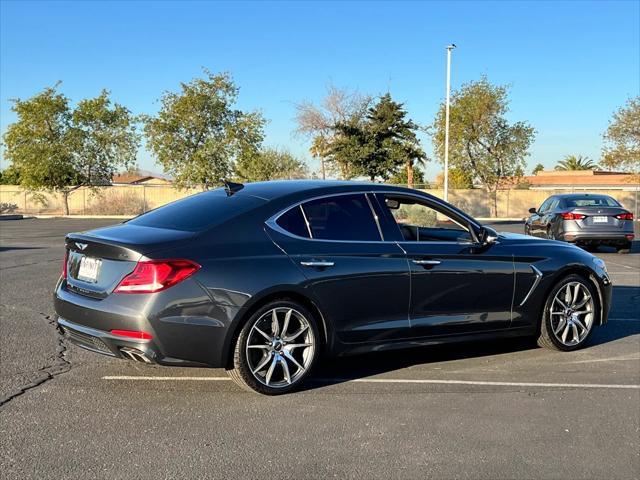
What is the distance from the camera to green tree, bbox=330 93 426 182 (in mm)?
33438

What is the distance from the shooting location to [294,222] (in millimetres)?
5195

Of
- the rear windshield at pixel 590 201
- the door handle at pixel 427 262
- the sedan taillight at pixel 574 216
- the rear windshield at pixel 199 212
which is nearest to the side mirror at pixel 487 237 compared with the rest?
the door handle at pixel 427 262

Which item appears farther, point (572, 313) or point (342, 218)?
point (572, 313)

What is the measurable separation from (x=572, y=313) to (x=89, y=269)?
14.7 ft

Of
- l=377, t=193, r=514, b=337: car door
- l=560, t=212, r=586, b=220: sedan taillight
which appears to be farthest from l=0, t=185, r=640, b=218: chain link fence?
l=377, t=193, r=514, b=337: car door

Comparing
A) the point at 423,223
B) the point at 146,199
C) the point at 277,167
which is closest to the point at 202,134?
the point at 146,199

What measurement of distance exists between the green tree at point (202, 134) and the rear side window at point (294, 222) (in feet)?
111

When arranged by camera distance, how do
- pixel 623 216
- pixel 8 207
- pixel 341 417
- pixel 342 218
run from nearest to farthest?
pixel 341 417 < pixel 342 218 < pixel 623 216 < pixel 8 207

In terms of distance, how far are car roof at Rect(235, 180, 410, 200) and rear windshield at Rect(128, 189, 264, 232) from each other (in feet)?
0.44

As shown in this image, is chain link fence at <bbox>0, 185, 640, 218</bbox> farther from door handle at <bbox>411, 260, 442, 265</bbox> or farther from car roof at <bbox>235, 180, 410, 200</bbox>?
door handle at <bbox>411, 260, 442, 265</bbox>

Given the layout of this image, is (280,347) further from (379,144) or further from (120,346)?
(379,144)

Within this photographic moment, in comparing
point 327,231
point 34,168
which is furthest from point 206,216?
point 34,168

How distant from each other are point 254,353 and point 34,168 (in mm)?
39202

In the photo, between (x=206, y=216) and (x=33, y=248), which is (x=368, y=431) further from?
(x=33, y=248)
